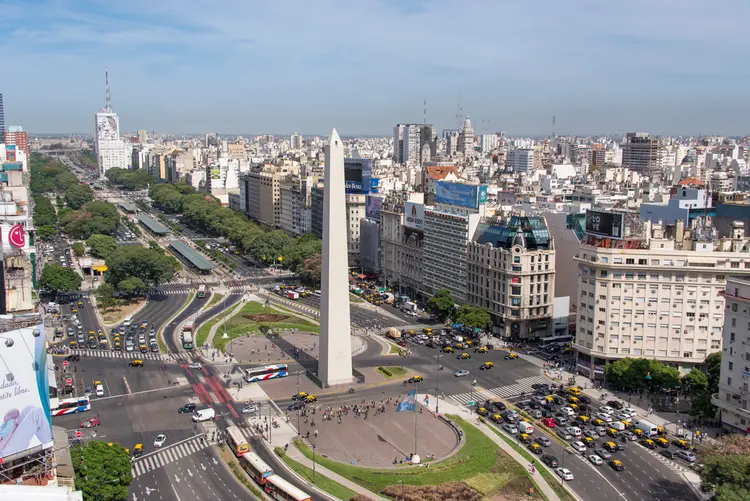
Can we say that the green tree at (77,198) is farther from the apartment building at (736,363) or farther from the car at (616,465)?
the apartment building at (736,363)

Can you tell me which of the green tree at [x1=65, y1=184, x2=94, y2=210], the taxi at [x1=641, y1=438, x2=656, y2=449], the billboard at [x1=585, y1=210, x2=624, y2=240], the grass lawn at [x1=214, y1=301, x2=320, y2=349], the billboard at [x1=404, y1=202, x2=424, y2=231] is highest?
the billboard at [x1=585, y1=210, x2=624, y2=240]

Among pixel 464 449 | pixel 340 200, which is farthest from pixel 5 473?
pixel 340 200

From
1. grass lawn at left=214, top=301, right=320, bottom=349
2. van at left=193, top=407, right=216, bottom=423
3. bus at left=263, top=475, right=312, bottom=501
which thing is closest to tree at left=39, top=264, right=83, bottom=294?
grass lawn at left=214, top=301, right=320, bottom=349

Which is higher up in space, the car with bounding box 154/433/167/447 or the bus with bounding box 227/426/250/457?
the bus with bounding box 227/426/250/457

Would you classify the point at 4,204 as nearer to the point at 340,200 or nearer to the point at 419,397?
the point at 340,200

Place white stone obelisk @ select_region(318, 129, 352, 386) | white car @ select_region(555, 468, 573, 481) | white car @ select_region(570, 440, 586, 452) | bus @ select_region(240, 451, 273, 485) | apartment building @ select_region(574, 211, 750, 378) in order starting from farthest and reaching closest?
apartment building @ select_region(574, 211, 750, 378)
white stone obelisk @ select_region(318, 129, 352, 386)
white car @ select_region(570, 440, 586, 452)
white car @ select_region(555, 468, 573, 481)
bus @ select_region(240, 451, 273, 485)

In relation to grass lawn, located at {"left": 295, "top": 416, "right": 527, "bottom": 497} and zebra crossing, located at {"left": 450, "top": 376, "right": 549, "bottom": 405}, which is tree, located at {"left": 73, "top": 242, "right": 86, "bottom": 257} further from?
grass lawn, located at {"left": 295, "top": 416, "right": 527, "bottom": 497}

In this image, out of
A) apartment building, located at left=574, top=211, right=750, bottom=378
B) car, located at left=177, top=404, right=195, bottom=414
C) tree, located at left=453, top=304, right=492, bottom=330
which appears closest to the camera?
car, located at left=177, top=404, right=195, bottom=414

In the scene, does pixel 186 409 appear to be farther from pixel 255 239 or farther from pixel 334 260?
pixel 255 239

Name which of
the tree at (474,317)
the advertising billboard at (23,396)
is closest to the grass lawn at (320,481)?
the advertising billboard at (23,396)
